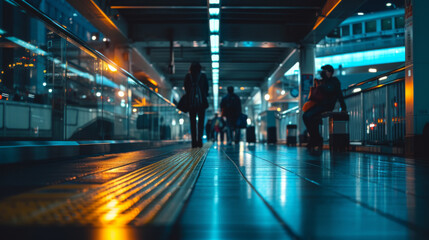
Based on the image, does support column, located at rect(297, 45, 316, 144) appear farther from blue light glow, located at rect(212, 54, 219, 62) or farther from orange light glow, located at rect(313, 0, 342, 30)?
blue light glow, located at rect(212, 54, 219, 62)

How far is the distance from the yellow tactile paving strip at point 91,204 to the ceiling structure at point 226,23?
37.7ft

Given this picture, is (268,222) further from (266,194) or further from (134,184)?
(134,184)

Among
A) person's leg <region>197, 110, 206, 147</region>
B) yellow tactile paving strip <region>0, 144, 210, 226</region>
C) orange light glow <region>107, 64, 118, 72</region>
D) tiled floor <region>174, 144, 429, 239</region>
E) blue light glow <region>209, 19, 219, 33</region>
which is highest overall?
blue light glow <region>209, 19, 219, 33</region>

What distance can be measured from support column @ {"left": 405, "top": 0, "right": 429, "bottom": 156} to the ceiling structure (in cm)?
539

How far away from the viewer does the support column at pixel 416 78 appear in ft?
25.0

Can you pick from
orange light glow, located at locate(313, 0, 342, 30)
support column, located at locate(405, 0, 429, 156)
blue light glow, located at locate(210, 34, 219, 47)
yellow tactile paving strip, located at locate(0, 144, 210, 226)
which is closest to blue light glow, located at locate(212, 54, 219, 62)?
blue light glow, located at locate(210, 34, 219, 47)

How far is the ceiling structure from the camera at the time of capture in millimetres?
15102

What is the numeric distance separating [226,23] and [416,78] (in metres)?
11.3

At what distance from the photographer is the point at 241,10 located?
1633cm


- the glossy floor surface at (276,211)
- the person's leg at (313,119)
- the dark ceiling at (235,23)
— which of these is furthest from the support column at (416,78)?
the glossy floor surface at (276,211)

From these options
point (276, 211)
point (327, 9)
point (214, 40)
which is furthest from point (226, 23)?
point (276, 211)

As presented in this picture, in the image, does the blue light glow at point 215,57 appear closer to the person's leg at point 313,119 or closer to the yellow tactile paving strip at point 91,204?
the person's leg at point 313,119

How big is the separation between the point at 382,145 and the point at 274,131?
13.1 metres

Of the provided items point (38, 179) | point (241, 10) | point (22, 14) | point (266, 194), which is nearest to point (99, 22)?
point (241, 10)
